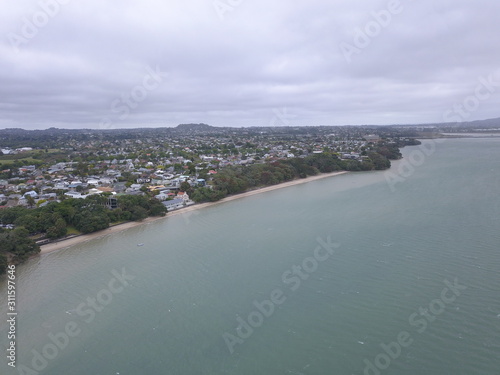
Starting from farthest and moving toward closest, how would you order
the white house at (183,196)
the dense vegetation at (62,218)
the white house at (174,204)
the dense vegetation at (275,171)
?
1. the dense vegetation at (275,171)
2. the white house at (183,196)
3. the white house at (174,204)
4. the dense vegetation at (62,218)

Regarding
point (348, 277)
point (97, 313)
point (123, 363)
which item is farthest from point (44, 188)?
point (348, 277)

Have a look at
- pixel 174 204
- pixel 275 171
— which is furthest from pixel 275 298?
pixel 275 171

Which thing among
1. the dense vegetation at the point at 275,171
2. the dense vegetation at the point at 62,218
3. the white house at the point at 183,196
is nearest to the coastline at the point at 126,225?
the dense vegetation at the point at 62,218

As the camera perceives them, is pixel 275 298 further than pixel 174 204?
No

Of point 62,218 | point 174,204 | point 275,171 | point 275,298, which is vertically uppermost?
point 62,218

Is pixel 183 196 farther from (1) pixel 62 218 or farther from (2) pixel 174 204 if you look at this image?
(1) pixel 62 218

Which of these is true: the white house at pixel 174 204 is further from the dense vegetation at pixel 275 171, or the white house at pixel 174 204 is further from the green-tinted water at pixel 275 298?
the green-tinted water at pixel 275 298
